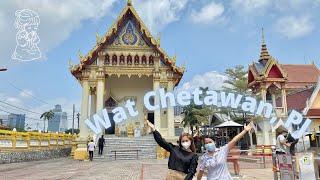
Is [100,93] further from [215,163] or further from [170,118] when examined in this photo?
[215,163]

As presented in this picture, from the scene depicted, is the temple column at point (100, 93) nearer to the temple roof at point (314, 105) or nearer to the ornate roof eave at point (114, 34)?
the ornate roof eave at point (114, 34)

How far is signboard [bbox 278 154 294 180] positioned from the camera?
6.80m

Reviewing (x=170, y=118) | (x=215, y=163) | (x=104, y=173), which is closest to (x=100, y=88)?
(x=170, y=118)

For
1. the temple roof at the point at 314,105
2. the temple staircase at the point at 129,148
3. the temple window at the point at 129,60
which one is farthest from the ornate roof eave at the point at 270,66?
the temple window at the point at 129,60

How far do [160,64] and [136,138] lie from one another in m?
5.36

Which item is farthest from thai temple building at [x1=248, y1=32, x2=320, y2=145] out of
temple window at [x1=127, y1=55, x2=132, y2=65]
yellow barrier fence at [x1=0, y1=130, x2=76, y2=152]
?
yellow barrier fence at [x1=0, y1=130, x2=76, y2=152]

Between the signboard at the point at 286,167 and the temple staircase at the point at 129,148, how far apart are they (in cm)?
1288

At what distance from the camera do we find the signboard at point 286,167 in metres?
6.80

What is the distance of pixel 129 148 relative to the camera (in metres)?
20.7

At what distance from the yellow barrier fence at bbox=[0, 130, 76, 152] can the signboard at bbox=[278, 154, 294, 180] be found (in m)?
14.0

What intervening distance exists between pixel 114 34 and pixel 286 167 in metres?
18.4

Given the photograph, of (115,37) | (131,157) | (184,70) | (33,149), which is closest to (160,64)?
(184,70)

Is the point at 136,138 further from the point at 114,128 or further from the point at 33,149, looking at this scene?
the point at 33,149

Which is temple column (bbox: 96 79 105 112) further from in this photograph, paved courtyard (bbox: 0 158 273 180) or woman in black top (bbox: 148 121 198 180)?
woman in black top (bbox: 148 121 198 180)
